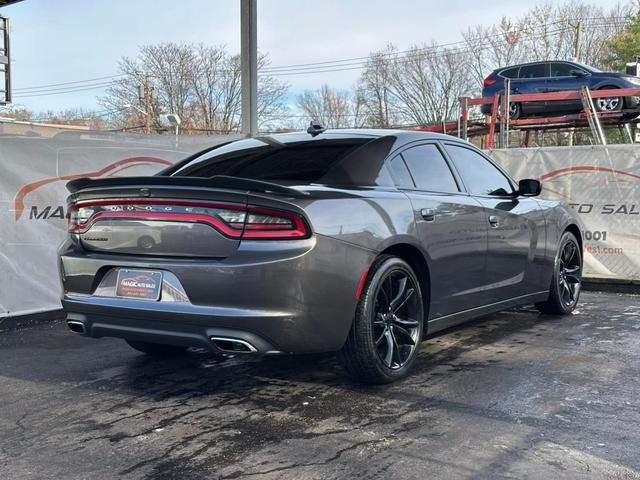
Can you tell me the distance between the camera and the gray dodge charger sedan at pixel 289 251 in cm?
343

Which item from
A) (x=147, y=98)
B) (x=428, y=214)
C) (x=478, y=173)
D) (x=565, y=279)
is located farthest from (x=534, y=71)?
(x=147, y=98)

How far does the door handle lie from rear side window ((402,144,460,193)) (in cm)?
21

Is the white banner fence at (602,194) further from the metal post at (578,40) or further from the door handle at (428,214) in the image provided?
the metal post at (578,40)

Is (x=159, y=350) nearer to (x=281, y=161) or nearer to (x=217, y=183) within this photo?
(x=281, y=161)

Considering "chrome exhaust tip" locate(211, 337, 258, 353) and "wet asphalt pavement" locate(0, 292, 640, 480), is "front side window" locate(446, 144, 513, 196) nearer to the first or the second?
"wet asphalt pavement" locate(0, 292, 640, 480)

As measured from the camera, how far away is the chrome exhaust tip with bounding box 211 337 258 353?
3420 millimetres

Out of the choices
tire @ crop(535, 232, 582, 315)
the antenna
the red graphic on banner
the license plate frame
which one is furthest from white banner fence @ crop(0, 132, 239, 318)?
tire @ crop(535, 232, 582, 315)

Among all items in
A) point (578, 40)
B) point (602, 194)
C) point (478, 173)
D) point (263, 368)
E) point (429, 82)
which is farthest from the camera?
point (429, 82)

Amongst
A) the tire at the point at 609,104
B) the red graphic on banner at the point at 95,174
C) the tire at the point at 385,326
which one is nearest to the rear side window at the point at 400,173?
the tire at the point at 385,326

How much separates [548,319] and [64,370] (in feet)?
13.9

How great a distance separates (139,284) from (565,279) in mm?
4405

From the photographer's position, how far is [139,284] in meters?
3.61

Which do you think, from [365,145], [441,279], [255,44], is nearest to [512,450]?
[441,279]

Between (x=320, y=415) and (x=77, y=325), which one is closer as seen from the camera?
(x=320, y=415)
